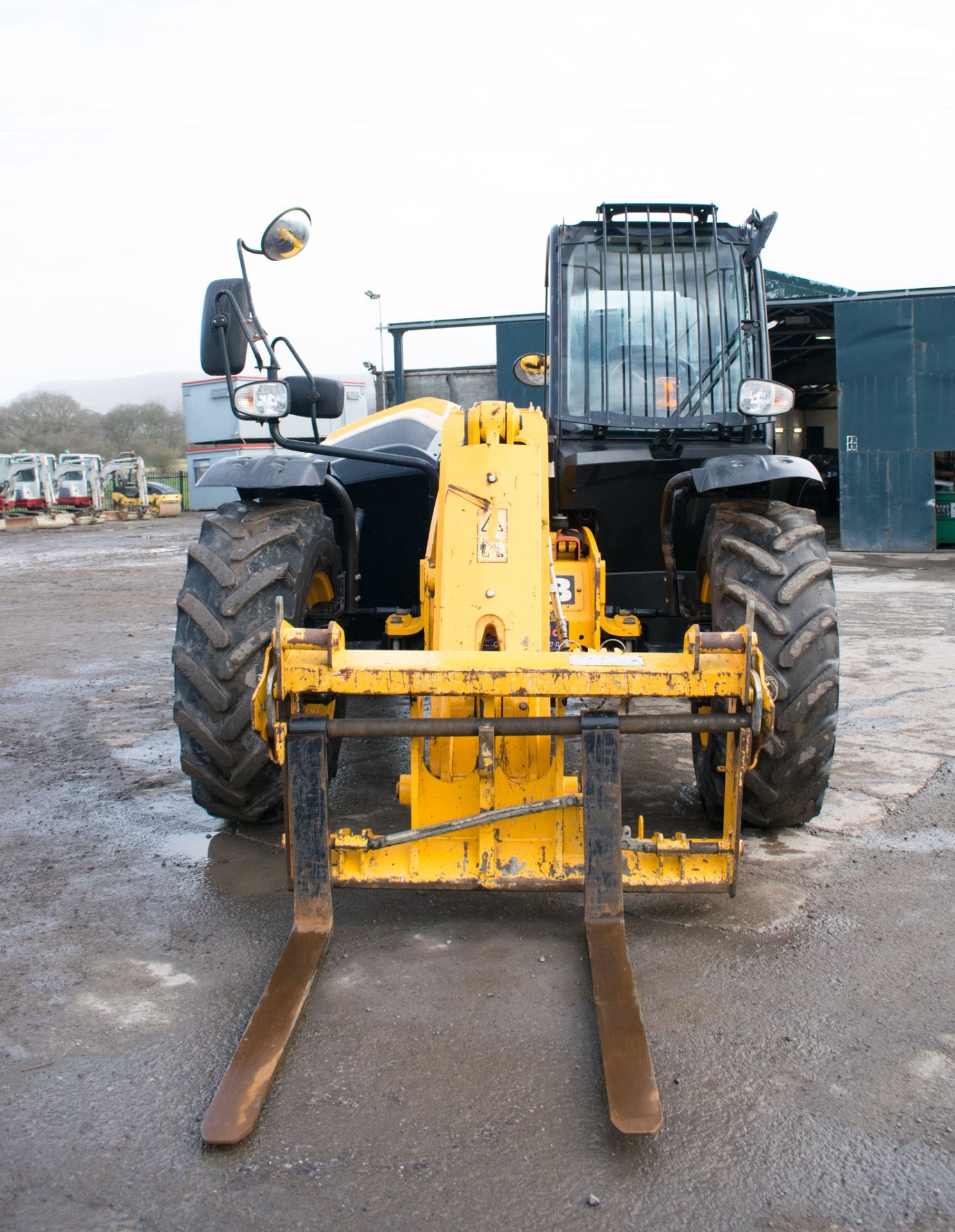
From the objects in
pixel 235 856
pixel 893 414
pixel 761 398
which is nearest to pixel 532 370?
pixel 761 398

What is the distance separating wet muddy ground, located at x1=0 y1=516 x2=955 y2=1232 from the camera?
2299 millimetres

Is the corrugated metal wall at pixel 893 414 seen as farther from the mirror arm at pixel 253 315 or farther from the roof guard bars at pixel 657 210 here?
the mirror arm at pixel 253 315

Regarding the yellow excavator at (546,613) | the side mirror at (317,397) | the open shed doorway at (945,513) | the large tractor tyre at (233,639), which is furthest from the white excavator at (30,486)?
the large tractor tyre at (233,639)

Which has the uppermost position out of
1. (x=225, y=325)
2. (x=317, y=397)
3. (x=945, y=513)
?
(x=225, y=325)

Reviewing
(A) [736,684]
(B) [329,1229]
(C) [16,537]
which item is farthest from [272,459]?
(C) [16,537]

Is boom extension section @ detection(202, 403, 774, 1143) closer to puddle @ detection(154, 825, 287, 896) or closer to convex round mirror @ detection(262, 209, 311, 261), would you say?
puddle @ detection(154, 825, 287, 896)

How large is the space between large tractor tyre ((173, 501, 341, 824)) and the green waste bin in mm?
17120

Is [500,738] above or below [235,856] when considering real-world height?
above

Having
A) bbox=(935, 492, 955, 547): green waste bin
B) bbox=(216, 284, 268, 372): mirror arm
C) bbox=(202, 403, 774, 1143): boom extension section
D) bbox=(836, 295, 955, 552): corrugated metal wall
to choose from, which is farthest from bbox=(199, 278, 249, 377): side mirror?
bbox=(935, 492, 955, 547): green waste bin

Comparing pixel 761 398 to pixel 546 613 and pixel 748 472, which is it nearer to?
pixel 748 472

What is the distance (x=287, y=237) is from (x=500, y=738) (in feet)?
6.36

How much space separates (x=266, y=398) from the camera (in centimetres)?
417

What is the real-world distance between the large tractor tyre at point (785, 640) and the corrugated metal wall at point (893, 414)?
15.4 m

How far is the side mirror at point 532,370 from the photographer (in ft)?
19.3
